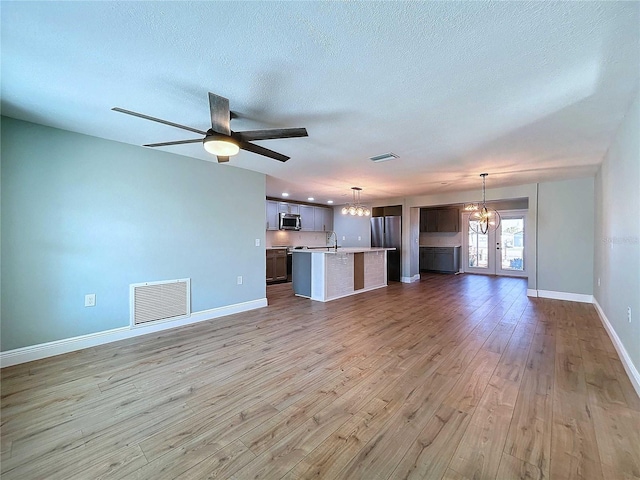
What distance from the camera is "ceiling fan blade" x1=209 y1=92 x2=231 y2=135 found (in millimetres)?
1830

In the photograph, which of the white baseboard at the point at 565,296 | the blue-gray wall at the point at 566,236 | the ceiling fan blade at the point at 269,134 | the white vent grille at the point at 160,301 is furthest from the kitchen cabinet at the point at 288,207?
the white baseboard at the point at 565,296

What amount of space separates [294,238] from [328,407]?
21.8ft

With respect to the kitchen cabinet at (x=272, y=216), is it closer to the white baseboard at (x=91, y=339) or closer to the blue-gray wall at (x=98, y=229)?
the blue-gray wall at (x=98, y=229)

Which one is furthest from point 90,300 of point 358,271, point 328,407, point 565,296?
point 565,296

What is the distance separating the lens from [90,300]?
3.00m

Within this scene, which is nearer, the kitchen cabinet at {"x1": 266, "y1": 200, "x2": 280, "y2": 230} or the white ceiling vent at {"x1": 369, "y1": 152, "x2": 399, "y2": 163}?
the white ceiling vent at {"x1": 369, "y1": 152, "x2": 399, "y2": 163}

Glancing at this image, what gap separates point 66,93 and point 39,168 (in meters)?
1.11

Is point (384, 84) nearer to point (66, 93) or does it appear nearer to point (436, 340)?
point (66, 93)

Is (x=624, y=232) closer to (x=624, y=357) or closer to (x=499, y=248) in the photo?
(x=624, y=357)

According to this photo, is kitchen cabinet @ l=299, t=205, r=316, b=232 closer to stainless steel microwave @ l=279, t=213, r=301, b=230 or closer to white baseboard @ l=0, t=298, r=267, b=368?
stainless steel microwave @ l=279, t=213, r=301, b=230

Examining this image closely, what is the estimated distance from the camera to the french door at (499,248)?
27.3 feet

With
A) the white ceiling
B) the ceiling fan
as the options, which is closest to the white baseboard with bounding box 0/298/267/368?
the white ceiling

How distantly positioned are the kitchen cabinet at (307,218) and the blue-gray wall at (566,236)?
18.5ft

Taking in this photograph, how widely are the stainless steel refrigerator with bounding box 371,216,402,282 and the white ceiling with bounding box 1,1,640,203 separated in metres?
4.33
